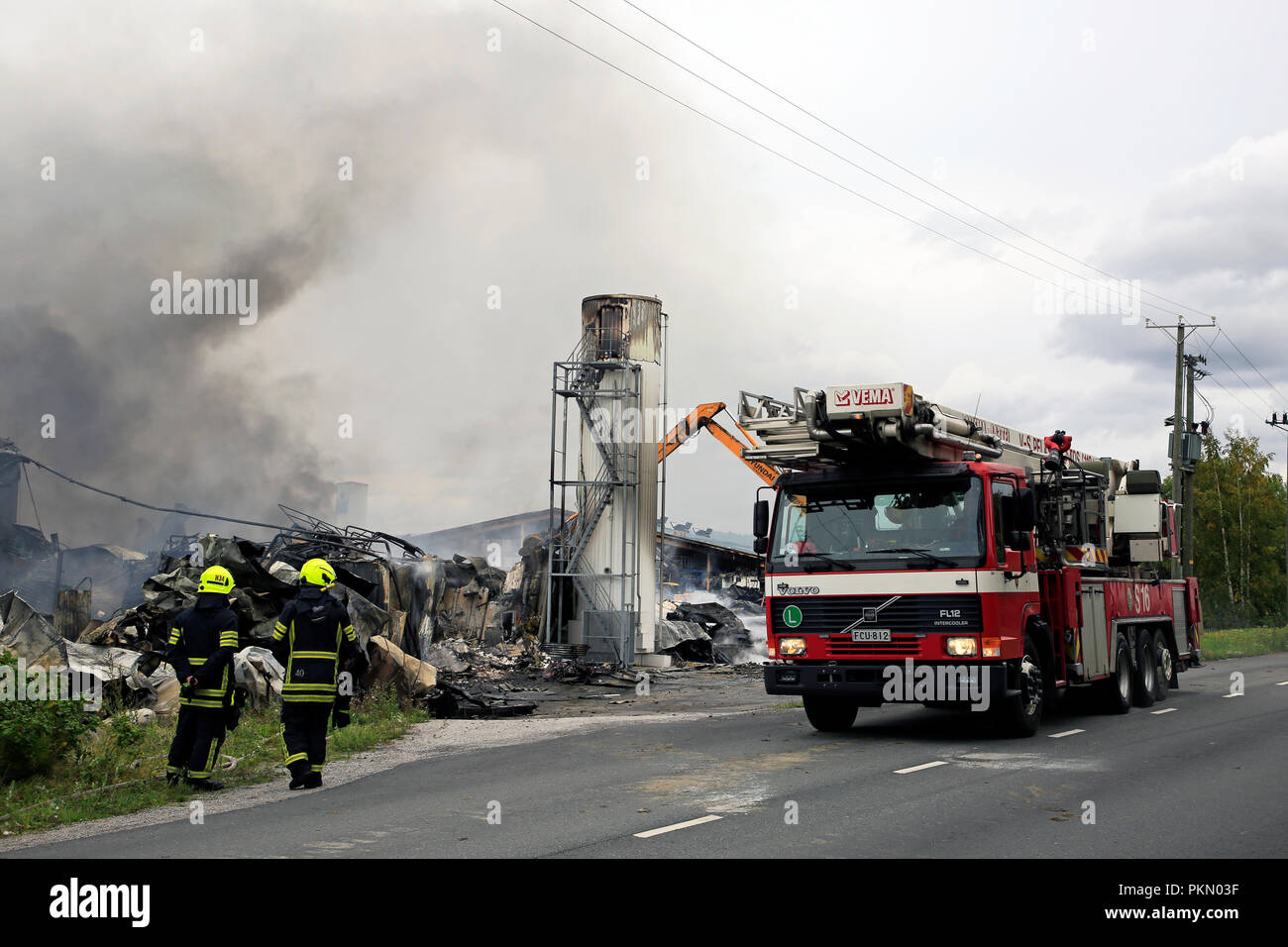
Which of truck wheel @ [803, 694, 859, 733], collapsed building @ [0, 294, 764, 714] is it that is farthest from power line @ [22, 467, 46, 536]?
truck wheel @ [803, 694, 859, 733]

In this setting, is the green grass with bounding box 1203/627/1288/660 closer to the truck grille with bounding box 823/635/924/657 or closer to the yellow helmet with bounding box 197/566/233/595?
the truck grille with bounding box 823/635/924/657

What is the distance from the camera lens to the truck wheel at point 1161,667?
611 inches

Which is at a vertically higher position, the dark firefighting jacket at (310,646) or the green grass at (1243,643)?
the dark firefighting jacket at (310,646)

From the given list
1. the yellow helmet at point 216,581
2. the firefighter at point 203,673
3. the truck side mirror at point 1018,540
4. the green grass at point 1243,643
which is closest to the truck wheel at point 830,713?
the truck side mirror at point 1018,540

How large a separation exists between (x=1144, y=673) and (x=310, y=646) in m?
11.4

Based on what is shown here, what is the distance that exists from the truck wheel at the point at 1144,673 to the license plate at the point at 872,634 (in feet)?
18.9

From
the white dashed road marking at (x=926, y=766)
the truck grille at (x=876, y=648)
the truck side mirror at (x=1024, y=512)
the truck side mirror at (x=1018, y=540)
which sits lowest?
the white dashed road marking at (x=926, y=766)

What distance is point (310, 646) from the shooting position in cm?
885

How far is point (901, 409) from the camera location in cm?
1072

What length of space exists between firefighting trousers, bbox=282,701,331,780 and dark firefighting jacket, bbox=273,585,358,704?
77 millimetres

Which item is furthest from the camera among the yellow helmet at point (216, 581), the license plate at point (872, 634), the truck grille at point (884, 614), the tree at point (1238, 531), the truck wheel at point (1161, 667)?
the tree at point (1238, 531)

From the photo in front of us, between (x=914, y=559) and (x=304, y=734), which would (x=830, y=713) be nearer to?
(x=914, y=559)

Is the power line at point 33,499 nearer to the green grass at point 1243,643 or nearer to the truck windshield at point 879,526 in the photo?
the truck windshield at point 879,526
